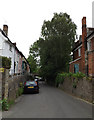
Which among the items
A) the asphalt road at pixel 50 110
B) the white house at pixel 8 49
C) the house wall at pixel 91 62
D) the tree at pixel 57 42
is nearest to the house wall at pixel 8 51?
the white house at pixel 8 49

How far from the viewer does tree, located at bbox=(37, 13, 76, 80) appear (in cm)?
2692

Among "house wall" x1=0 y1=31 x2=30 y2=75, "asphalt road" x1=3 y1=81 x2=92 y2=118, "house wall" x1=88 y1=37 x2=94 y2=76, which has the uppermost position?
"house wall" x1=0 y1=31 x2=30 y2=75

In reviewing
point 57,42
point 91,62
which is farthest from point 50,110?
point 57,42

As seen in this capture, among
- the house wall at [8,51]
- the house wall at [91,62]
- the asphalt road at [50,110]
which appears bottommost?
the asphalt road at [50,110]

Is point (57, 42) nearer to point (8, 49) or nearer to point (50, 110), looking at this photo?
point (8, 49)

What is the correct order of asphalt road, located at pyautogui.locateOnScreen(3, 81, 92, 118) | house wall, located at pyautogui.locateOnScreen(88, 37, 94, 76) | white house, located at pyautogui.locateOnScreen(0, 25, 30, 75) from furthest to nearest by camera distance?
white house, located at pyautogui.locateOnScreen(0, 25, 30, 75) < house wall, located at pyautogui.locateOnScreen(88, 37, 94, 76) < asphalt road, located at pyautogui.locateOnScreen(3, 81, 92, 118)

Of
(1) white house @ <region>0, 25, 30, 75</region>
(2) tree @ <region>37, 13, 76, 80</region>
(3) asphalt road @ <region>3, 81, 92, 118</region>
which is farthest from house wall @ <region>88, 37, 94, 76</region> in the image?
(2) tree @ <region>37, 13, 76, 80</region>

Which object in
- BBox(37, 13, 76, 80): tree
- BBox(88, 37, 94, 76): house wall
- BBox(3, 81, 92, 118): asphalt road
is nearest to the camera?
BBox(3, 81, 92, 118): asphalt road

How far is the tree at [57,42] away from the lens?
26.9 meters

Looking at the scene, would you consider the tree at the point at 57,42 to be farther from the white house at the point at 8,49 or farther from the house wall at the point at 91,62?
the house wall at the point at 91,62

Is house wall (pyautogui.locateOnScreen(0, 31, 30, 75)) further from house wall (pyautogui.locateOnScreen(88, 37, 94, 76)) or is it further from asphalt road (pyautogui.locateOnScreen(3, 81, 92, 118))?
house wall (pyautogui.locateOnScreen(88, 37, 94, 76))

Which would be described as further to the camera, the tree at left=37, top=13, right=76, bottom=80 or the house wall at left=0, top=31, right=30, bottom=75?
the tree at left=37, top=13, right=76, bottom=80

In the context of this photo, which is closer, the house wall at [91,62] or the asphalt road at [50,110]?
the asphalt road at [50,110]

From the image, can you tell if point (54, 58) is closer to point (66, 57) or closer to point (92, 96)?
point (66, 57)
